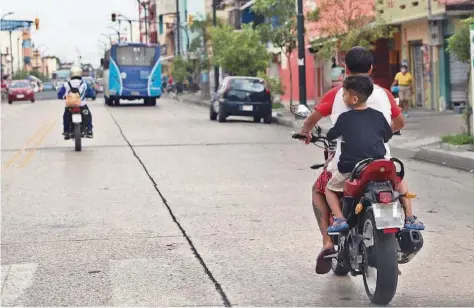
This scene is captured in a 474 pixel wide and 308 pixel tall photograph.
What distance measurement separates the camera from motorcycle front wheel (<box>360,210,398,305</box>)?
6.14m

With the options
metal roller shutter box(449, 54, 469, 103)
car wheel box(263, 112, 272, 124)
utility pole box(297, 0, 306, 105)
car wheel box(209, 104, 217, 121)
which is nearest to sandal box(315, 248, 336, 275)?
utility pole box(297, 0, 306, 105)

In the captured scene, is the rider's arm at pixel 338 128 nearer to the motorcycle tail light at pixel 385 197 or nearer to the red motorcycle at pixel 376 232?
the red motorcycle at pixel 376 232

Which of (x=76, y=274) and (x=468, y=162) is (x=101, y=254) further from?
(x=468, y=162)

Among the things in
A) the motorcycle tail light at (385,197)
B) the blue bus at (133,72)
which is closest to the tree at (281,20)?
the blue bus at (133,72)

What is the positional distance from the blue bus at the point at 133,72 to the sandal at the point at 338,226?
153ft

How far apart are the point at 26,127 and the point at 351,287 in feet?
85.0

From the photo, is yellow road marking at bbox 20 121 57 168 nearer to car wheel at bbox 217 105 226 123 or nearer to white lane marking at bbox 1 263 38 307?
car wheel at bbox 217 105 226 123

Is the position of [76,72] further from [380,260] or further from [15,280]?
[380,260]

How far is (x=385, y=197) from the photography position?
614 centimetres

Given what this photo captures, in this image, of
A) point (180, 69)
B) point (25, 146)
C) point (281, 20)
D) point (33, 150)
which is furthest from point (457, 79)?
point (180, 69)

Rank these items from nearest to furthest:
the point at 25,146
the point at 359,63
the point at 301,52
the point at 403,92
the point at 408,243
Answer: the point at 408,243, the point at 359,63, the point at 25,146, the point at 403,92, the point at 301,52

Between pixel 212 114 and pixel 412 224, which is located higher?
pixel 212 114

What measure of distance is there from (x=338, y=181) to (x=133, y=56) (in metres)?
47.3

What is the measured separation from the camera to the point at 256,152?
1972 cm
